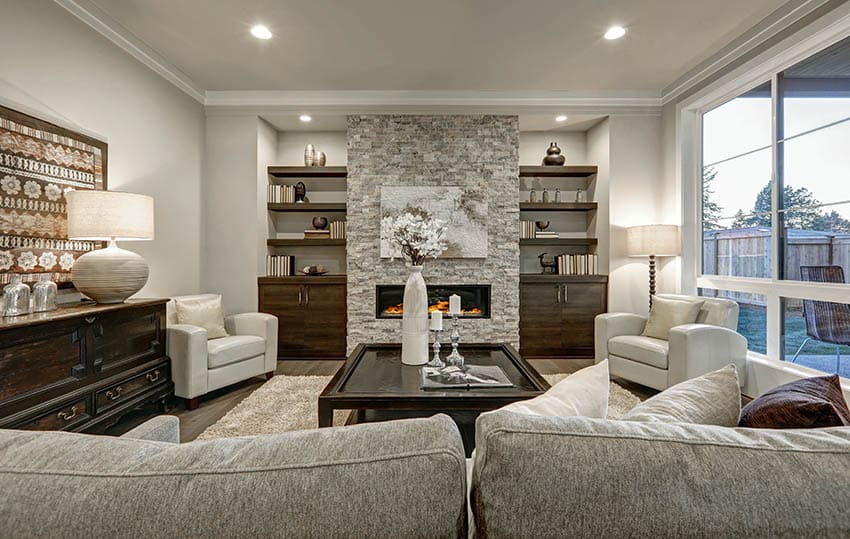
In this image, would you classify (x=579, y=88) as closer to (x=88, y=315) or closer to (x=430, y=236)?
(x=430, y=236)

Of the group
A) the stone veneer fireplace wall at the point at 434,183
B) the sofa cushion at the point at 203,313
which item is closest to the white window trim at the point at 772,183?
the stone veneer fireplace wall at the point at 434,183

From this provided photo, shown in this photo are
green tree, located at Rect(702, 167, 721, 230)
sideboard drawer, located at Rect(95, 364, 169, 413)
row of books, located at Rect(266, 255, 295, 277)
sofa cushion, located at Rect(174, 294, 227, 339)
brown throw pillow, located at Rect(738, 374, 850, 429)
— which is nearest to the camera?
brown throw pillow, located at Rect(738, 374, 850, 429)

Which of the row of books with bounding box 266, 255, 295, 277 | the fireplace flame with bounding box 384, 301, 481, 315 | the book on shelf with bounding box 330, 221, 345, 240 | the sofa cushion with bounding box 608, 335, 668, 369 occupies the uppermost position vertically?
the book on shelf with bounding box 330, 221, 345, 240

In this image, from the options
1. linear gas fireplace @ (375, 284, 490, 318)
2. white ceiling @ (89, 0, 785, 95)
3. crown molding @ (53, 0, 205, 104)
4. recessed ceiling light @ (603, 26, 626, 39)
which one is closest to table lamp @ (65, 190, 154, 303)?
crown molding @ (53, 0, 205, 104)

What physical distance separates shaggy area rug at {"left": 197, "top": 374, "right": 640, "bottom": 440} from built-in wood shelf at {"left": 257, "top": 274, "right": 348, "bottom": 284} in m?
1.23

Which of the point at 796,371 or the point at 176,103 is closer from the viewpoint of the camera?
the point at 796,371

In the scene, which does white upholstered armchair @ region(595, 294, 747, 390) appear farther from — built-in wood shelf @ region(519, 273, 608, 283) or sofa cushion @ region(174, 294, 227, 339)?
sofa cushion @ region(174, 294, 227, 339)

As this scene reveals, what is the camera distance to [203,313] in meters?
3.55

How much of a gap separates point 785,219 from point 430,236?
9.20 feet

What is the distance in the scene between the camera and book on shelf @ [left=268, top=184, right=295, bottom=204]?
4945 mm

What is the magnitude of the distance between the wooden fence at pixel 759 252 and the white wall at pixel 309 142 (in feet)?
13.9

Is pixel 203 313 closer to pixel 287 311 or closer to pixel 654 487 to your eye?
pixel 287 311

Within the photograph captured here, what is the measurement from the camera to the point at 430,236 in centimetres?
278

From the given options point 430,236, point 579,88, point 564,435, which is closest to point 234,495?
point 564,435
